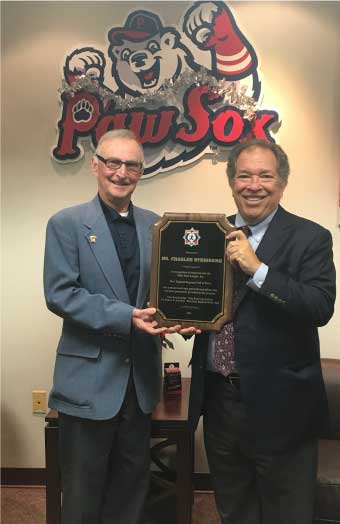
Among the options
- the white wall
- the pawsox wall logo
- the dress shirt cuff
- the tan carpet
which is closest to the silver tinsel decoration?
A: the pawsox wall logo

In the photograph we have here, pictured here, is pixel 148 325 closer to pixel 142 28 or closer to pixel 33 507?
pixel 33 507

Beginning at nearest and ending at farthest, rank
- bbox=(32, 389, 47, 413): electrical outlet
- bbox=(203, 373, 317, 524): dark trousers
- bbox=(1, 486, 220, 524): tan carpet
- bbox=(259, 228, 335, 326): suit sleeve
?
bbox=(259, 228, 335, 326): suit sleeve, bbox=(203, 373, 317, 524): dark trousers, bbox=(1, 486, 220, 524): tan carpet, bbox=(32, 389, 47, 413): electrical outlet

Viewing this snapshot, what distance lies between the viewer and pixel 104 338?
5.22ft

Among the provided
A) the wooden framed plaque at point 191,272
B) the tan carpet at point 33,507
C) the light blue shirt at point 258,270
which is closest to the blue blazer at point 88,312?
the wooden framed plaque at point 191,272

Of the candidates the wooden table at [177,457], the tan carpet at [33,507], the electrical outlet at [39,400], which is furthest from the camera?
the electrical outlet at [39,400]

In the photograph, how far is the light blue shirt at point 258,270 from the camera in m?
1.38

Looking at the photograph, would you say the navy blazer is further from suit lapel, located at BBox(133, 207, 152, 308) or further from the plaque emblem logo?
suit lapel, located at BBox(133, 207, 152, 308)

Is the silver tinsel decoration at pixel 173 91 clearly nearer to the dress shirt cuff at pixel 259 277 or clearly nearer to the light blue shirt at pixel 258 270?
the light blue shirt at pixel 258 270

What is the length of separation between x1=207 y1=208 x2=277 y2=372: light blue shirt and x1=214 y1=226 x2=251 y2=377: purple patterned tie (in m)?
0.02

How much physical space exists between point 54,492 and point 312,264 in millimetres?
1432

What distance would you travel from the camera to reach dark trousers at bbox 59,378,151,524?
1604 mm

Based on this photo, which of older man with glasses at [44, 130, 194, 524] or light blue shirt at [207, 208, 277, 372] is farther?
older man with glasses at [44, 130, 194, 524]

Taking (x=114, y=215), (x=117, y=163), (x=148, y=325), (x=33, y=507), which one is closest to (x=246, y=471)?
(x=148, y=325)

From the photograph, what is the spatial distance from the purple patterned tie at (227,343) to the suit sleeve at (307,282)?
0.46ft
